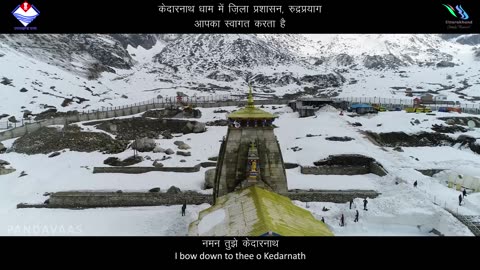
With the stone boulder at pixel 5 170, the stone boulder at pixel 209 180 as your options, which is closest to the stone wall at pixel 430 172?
the stone boulder at pixel 209 180

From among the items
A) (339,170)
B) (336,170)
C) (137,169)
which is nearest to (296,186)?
(336,170)

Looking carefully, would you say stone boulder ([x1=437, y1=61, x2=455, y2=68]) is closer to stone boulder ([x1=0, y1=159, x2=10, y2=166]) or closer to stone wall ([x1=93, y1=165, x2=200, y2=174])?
stone wall ([x1=93, y1=165, x2=200, y2=174])

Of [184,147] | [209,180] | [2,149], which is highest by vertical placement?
[2,149]

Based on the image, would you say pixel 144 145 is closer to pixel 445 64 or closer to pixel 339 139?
pixel 339 139

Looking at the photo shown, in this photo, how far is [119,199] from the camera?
24766 millimetres

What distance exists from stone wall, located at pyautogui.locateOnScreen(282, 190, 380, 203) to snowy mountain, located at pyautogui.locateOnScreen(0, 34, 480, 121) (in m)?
41.4

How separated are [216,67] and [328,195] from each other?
288 ft

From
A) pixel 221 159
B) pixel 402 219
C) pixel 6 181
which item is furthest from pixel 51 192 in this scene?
pixel 402 219

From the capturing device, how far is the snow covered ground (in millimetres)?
20203

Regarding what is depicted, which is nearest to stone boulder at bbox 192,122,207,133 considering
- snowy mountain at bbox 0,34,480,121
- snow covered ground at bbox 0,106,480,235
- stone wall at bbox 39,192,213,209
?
snow covered ground at bbox 0,106,480,235

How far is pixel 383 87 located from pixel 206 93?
1947 inches

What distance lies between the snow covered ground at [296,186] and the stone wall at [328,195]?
885 mm
